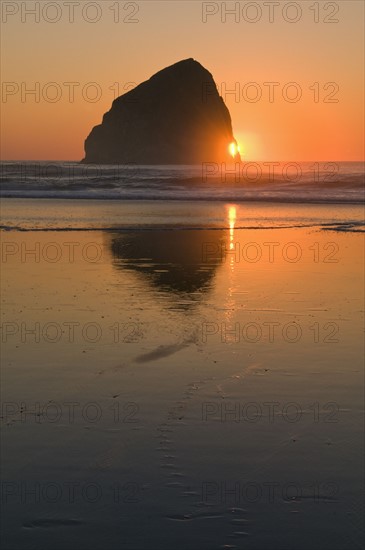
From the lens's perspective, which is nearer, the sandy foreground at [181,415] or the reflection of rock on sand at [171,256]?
the sandy foreground at [181,415]

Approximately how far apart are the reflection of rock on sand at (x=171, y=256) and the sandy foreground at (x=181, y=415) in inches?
20.2

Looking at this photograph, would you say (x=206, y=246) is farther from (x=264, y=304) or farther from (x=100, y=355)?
(x=100, y=355)

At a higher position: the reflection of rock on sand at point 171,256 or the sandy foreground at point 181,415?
the reflection of rock on sand at point 171,256

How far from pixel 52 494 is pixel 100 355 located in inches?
141

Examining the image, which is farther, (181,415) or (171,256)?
(171,256)

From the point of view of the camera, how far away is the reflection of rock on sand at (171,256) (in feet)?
47.5

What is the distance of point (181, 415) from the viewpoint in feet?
21.6

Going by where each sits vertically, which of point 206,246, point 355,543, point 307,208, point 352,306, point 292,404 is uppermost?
point 307,208

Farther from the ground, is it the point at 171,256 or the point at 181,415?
the point at 171,256

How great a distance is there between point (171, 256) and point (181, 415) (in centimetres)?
1189

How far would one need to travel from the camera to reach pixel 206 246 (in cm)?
2044

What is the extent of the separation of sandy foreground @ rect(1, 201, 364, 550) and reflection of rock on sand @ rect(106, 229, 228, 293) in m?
0.51

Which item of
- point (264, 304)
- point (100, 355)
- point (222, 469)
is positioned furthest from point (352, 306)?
point (222, 469)

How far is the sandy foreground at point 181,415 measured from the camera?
4758 mm
